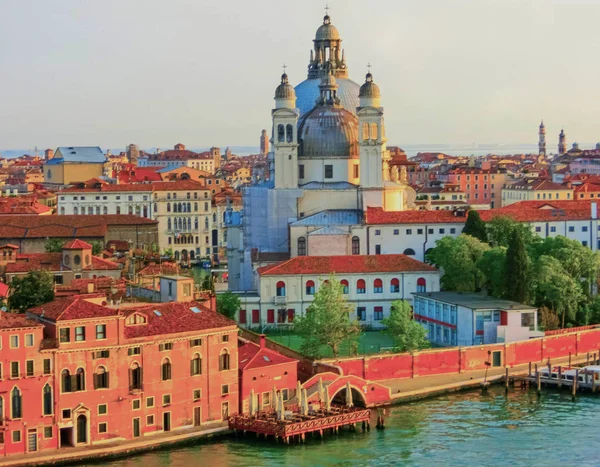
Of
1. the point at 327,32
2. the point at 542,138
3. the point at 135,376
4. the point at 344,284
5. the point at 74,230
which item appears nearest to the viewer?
the point at 135,376

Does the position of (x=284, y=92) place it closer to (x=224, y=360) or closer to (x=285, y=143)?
(x=285, y=143)

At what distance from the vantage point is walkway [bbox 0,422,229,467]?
22.8m

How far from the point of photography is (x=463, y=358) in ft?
101

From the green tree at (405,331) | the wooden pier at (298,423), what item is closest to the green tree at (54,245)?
the green tree at (405,331)

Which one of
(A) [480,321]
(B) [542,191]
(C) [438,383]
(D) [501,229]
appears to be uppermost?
(B) [542,191]

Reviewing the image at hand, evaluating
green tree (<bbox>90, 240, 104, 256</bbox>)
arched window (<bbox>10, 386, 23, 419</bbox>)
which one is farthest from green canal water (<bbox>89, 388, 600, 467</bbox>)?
green tree (<bbox>90, 240, 104, 256</bbox>)

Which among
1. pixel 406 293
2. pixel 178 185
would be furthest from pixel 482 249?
pixel 178 185

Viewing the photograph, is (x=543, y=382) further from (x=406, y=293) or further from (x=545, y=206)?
(x=545, y=206)

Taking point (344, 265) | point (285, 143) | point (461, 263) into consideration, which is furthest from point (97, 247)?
point (461, 263)

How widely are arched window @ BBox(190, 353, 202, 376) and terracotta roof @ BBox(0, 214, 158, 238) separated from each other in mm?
21609

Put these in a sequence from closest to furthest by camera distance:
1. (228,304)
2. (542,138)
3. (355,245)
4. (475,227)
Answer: (228,304) → (475,227) → (355,245) → (542,138)

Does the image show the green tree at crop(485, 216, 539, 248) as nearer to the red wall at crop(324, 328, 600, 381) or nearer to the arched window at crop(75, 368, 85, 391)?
the red wall at crop(324, 328, 600, 381)

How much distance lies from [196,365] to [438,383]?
6552 millimetres

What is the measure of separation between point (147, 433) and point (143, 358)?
127 cm
